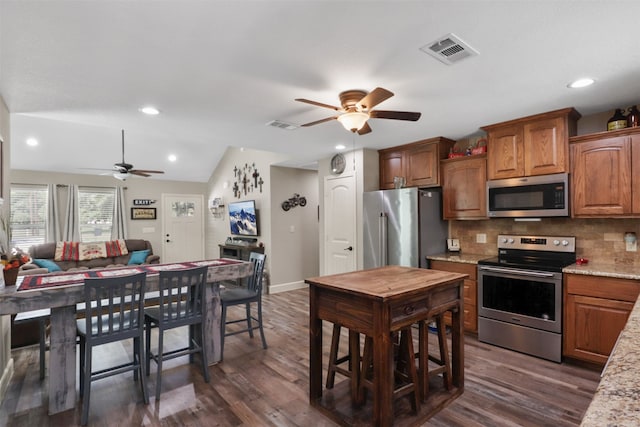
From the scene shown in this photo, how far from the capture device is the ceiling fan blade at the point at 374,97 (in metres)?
2.10

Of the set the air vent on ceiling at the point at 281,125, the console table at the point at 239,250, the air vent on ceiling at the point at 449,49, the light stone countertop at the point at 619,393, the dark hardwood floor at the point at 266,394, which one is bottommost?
the dark hardwood floor at the point at 266,394

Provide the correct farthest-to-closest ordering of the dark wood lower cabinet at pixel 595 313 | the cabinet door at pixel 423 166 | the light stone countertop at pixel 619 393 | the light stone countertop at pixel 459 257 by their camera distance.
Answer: the cabinet door at pixel 423 166, the light stone countertop at pixel 459 257, the dark wood lower cabinet at pixel 595 313, the light stone countertop at pixel 619 393

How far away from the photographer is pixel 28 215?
6.36 metres

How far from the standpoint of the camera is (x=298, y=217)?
21.1 ft

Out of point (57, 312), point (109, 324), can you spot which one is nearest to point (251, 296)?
point (109, 324)

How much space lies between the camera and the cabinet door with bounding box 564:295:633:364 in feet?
8.94

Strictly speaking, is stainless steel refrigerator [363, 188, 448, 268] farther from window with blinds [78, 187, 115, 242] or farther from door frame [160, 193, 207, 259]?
window with blinds [78, 187, 115, 242]

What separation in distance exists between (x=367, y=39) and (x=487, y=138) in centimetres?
243

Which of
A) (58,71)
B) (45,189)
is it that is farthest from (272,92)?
(45,189)

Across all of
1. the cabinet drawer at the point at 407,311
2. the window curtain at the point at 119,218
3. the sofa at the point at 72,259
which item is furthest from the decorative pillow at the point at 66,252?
the cabinet drawer at the point at 407,311

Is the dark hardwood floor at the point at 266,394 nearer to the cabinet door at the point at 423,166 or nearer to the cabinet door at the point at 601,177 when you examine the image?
A: the cabinet door at the point at 601,177

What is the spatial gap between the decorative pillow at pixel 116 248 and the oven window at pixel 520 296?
691cm

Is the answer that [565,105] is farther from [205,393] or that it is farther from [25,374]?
[25,374]

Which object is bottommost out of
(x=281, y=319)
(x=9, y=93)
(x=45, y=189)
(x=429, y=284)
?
(x=281, y=319)
